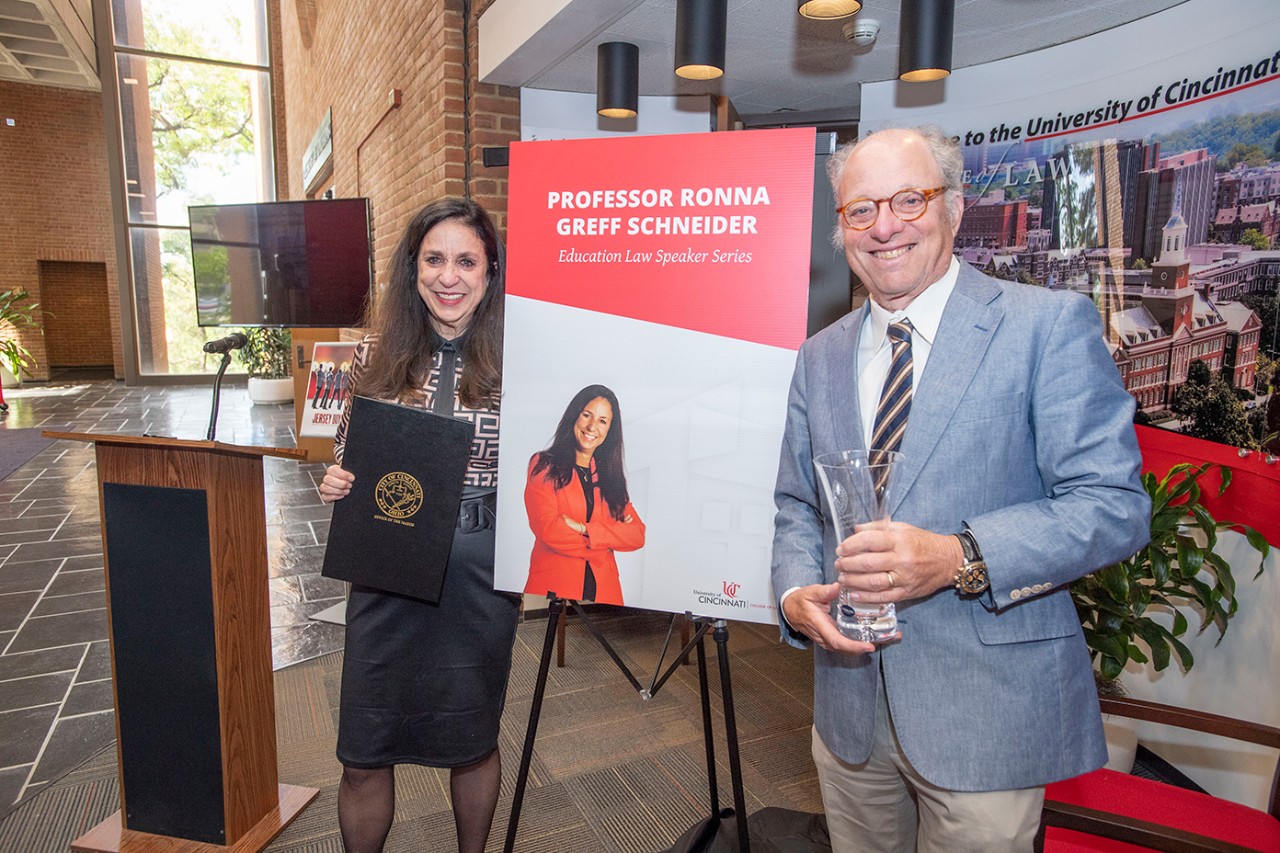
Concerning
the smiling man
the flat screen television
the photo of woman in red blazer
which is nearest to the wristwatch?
the smiling man

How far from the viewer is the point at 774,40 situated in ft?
11.3

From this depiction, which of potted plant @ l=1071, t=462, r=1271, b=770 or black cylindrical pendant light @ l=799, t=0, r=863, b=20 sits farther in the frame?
black cylindrical pendant light @ l=799, t=0, r=863, b=20

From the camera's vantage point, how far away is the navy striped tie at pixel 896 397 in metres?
1.15

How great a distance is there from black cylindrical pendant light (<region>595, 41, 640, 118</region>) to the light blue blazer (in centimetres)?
272

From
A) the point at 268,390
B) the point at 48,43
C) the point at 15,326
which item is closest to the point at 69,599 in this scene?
the point at 268,390

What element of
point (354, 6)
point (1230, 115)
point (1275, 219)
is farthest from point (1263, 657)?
point (354, 6)

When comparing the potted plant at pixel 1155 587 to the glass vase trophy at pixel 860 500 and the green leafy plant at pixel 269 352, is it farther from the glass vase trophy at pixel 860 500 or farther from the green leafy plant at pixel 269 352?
the green leafy plant at pixel 269 352

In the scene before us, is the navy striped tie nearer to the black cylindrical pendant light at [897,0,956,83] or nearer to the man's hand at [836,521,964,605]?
the man's hand at [836,521,964,605]

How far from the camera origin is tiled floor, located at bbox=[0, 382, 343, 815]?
2615 millimetres

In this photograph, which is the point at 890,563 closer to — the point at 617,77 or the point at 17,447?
the point at 617,77

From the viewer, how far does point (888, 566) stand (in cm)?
97

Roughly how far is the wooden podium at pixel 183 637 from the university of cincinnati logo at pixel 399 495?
42 centimetres

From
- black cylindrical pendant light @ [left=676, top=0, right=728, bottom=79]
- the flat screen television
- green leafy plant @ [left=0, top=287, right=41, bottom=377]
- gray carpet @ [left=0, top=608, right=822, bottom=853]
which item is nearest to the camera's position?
gray carpet @ [left=0, top=608, right=822, bottom=853]

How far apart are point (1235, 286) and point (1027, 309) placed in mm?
1797
